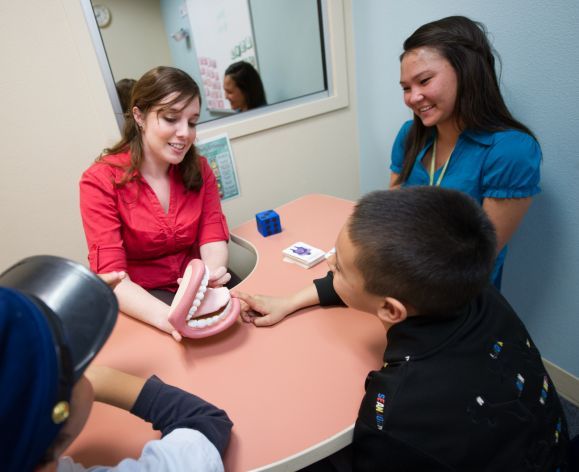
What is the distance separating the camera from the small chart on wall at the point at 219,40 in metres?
2.32

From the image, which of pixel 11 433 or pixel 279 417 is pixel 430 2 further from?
pixel 11 433

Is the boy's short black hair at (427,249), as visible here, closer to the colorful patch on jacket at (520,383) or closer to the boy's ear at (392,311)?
the boy's ear at (392,311)

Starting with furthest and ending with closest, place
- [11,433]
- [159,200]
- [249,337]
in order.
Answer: [159,200] → [249,337] → [11,433]

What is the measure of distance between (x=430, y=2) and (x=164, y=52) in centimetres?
235

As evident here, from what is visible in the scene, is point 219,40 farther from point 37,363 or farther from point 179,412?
point 37,363

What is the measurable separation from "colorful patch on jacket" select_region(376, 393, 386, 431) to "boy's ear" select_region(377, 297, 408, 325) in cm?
14

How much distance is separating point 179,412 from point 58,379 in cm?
34

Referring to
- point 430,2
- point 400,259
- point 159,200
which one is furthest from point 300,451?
point 430,2

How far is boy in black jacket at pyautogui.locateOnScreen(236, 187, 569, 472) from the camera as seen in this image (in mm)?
621

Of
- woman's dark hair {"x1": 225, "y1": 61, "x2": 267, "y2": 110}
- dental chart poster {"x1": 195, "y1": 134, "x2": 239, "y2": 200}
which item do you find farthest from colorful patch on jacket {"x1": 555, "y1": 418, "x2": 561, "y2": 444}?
woman's dark hair {"x1": 225, "y1": 61, "x2": 267, "y2": 110}

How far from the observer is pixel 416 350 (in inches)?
26.6

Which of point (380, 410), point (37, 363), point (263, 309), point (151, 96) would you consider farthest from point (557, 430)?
point (151, 96)

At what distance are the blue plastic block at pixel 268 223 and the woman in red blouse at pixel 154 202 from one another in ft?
0.44

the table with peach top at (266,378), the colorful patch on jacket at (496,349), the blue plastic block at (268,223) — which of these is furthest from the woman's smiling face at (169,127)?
the colorful patch on jacket at (496,349)
